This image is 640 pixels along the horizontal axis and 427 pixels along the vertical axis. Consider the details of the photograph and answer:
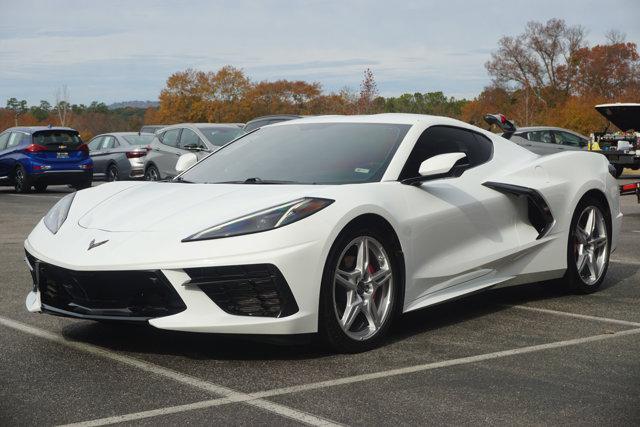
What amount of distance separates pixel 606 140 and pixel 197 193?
22.9m

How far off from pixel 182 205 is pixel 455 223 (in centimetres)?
169

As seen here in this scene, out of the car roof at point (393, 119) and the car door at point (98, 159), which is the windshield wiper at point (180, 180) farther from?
the car door at point (98, 159)

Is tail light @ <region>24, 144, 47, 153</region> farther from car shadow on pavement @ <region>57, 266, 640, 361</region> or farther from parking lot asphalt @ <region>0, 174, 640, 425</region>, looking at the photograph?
car shadow on pavement @ <region>57, 266, 640, 361</region>

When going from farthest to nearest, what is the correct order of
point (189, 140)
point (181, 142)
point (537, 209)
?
point (181, 142)
point (189, 140)
point (537, 209)

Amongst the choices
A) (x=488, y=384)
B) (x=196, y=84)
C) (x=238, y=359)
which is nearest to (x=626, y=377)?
(x=488, y=384)

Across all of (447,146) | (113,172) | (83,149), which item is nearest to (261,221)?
(447,146)

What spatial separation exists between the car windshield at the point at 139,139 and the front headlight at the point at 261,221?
2339cm

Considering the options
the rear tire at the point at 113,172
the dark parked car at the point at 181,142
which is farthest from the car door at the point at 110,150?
the dark parked car at the point at 181,142

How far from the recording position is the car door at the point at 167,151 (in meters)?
21.7

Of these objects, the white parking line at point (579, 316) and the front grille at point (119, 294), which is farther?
the white parking line at point (579, 316)

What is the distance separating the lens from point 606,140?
88.7ft

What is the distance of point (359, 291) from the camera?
552 cm

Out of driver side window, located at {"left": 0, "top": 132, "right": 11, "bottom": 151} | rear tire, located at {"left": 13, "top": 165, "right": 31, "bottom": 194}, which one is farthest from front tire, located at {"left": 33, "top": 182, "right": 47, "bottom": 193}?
driver side window, located at {"left": 0, "top": 132, "right": 11, "bottom": 151}

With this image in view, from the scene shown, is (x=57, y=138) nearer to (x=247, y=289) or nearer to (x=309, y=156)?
(x=309, y=156)
